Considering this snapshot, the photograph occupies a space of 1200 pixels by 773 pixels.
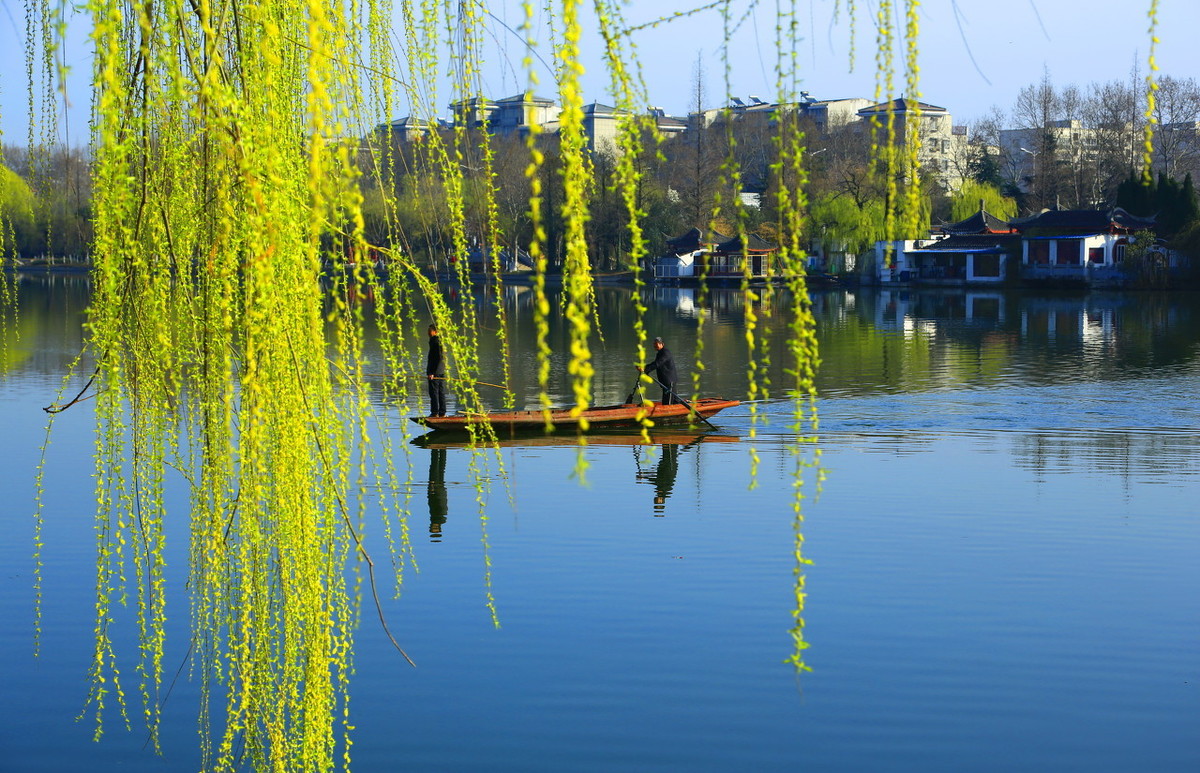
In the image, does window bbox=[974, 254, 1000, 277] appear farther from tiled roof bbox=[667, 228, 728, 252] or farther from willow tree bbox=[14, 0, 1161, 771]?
willow tree bbox=[14, 0, 1161, 771]

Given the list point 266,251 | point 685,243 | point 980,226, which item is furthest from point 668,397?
point 685,243

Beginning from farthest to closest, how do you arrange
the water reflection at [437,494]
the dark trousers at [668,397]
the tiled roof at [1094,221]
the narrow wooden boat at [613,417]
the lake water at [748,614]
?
the tiled roof at [1094,221] → the dark trousers at [668,397] → the narrow wooden boat at [613,417] → the water reflection at [437,494] → the lake water at [748,614]

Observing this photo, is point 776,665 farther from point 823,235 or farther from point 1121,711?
point 823,235

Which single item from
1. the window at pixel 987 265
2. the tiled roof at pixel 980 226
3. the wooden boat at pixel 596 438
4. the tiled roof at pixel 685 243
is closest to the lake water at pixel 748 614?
the wooden boat at pixel 596 438

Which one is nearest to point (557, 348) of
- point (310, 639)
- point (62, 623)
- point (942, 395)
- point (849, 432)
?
point (942, 395)

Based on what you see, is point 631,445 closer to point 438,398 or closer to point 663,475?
point 663,475

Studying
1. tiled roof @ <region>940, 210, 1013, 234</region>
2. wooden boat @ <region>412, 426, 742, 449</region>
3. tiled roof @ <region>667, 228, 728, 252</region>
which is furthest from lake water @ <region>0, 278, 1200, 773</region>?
tiled roof @ <region>667, 228, 728, 252</region>

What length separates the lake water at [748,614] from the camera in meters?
7.40

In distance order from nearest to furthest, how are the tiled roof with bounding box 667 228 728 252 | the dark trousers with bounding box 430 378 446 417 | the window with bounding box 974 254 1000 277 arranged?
the dark trousers with bounding box 430 378 446 417
the window with bounding box 974 254 1000 277
the tiled roof with bounding box 667 228 728 252

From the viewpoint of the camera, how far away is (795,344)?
9.84 feet

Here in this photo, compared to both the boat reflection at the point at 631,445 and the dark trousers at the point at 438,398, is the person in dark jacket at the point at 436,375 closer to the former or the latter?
the dark trousers at the point at 438,398

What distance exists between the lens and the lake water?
24.3ft

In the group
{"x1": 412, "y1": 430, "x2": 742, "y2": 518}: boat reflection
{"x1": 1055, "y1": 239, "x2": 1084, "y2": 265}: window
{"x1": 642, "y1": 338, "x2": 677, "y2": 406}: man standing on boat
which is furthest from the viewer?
{"x1": 1055, "y1": 239, "x2": 1084, "y2": 265}: window

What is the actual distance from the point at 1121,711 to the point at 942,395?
14.5m
